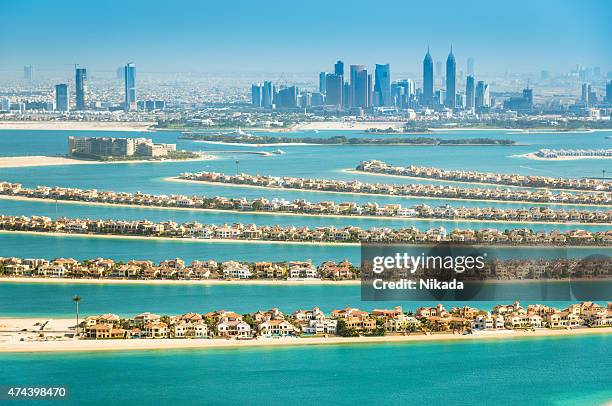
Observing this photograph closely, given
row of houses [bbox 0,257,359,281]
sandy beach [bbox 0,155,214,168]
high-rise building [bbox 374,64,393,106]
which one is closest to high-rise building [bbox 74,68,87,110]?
high-rise building [bbox 374,64,393,106]

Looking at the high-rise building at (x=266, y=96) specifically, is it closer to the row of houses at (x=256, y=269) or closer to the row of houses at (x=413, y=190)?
the row of houses at (x=413, y=190)

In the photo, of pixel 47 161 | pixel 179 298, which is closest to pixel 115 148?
pixel 47 161

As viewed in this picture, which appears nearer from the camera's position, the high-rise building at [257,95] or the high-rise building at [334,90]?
the high-rise building at [334,90]

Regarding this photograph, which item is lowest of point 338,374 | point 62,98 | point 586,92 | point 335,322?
point 338,374

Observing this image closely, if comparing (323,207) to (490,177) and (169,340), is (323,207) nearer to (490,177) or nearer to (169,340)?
(490,177)

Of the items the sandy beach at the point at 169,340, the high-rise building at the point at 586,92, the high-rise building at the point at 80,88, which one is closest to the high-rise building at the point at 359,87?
the high-rise building at the point at 586,92

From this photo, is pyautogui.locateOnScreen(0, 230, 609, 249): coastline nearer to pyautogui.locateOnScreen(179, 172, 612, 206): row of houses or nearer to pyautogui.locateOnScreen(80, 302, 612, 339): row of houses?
pyautogui.locateOnScreen(80, 302, 612, 339): row of houses

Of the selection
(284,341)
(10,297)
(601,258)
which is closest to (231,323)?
(284,341)
